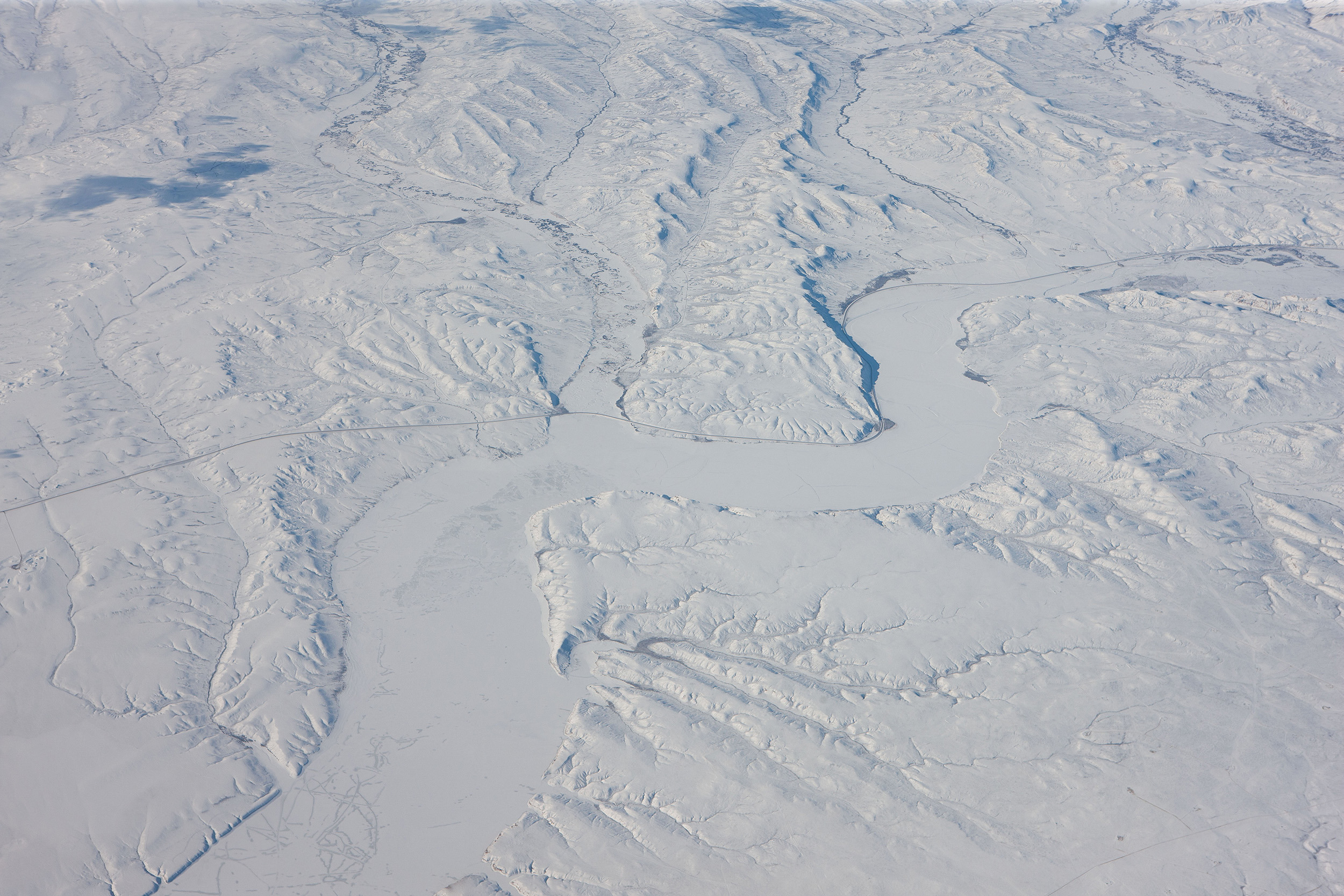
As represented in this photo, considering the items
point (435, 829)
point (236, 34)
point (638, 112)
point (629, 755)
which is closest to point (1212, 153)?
point (638, 112)

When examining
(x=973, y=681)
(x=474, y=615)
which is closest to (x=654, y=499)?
(x=474, y=615)

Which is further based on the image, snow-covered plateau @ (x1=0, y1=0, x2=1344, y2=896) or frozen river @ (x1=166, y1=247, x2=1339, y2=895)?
snow-covered plateau @ (x1=0, y1=0, x2=1344, y2=896)

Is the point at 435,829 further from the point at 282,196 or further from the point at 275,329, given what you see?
the point at 282,196

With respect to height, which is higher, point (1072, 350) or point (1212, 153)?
point (1212, 153)

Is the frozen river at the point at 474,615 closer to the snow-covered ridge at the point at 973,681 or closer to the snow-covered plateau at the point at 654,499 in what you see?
the snow-covered plateau at the point at 654,499

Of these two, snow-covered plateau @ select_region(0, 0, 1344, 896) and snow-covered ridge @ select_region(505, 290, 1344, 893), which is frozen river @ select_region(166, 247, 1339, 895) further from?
snow-covered ridge @ select_region(505, 290, 1344, 893)

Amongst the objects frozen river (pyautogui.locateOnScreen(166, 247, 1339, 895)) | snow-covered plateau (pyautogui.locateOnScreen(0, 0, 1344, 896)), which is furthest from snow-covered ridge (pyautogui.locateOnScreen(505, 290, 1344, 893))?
frozen river (pyautogui.locateOnScreen(166, 247, 1339, 895))
